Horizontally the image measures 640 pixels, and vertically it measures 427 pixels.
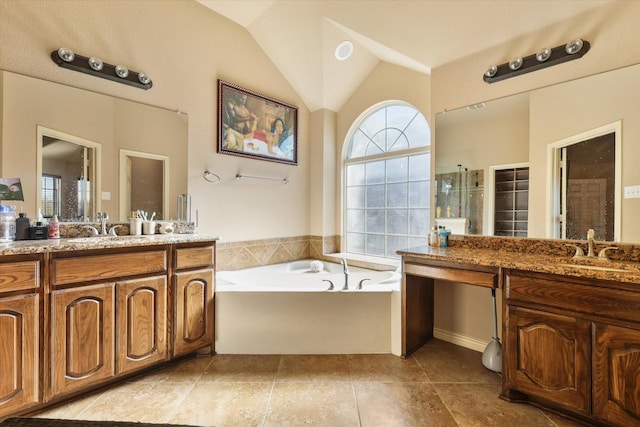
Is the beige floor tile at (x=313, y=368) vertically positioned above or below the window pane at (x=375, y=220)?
below

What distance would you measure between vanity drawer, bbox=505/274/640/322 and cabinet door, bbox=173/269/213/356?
201cm

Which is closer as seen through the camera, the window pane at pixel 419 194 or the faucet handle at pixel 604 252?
the faucet handle at pixel 604 252

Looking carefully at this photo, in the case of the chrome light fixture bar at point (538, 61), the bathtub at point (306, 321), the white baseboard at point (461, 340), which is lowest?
the white baseboard at point (461, 340)

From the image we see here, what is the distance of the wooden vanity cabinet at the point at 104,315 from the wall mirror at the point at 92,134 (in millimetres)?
639

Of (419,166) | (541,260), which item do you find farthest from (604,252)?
(419,166)

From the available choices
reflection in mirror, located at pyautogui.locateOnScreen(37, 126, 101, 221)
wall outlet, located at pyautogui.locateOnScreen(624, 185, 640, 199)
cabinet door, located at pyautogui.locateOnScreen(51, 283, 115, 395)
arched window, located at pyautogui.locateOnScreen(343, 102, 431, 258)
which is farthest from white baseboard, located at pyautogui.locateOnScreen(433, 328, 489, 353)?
reflection in mirror, located at pyautogui.locateOnScreen(37, 126, 101, 221)

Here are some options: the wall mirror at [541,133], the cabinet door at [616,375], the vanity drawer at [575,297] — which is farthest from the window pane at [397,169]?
the cabinet door at [616,375]

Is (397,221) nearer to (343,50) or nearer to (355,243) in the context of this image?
(355,243)

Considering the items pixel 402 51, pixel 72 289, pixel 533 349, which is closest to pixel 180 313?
pixel 72 289

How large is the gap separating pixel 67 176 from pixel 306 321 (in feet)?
6.59

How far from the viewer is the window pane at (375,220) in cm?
Answer: 351

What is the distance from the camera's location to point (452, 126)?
256cm

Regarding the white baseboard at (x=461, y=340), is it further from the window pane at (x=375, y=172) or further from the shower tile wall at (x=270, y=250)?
the window pane at (x=375, y=172)

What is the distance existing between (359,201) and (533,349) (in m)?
2.32
